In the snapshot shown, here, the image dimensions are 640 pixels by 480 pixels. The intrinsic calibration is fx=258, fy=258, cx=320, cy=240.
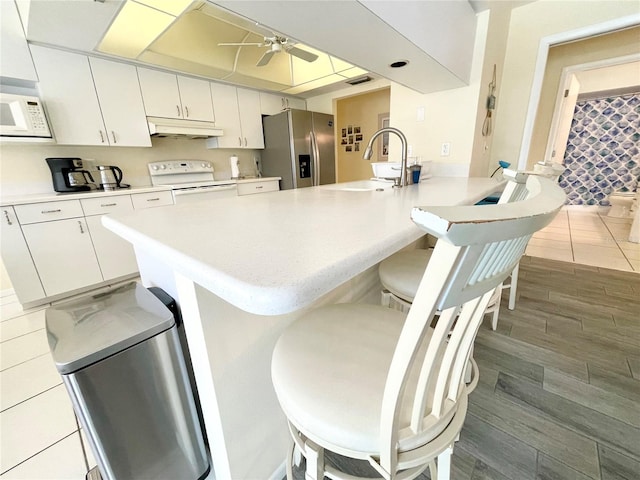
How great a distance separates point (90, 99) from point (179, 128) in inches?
29.9

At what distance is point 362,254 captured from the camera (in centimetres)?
43

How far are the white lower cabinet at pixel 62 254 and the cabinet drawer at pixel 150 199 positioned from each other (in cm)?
44

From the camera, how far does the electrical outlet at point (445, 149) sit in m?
2.34

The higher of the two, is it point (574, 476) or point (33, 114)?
point (33, 114)

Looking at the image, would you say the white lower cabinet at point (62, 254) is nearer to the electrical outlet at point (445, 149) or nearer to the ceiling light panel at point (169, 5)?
the ceiling light panel at point (169, 5)

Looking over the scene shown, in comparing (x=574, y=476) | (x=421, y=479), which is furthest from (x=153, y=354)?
(x=574, y=476)

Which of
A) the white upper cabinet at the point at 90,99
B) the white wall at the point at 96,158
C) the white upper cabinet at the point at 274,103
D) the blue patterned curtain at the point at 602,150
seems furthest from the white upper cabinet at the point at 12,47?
the blue patterned curtain at the point at 602,150

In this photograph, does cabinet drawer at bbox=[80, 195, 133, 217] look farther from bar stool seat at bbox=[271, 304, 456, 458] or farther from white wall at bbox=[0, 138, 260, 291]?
bar stool seat at bbox=[271, 304, 456, 458]

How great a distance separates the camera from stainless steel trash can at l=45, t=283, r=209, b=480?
0.63 metres

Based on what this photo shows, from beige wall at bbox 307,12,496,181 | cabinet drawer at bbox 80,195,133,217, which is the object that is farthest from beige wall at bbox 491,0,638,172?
cabinet drawer at bbox 80,195,133,217

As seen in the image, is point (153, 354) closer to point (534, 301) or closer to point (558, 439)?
point (558, 439)

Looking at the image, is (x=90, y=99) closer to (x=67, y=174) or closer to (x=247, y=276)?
(x=67, y=174)

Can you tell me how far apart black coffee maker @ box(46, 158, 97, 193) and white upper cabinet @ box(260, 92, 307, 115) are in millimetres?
2317

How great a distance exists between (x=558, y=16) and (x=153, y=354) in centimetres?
385
